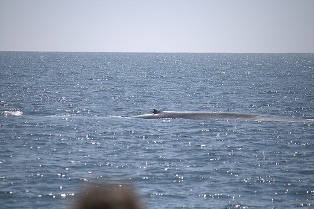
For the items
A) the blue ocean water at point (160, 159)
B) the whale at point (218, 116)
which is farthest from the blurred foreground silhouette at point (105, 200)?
the whale at point (218, 116)

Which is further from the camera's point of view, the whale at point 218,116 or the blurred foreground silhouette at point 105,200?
the whale at point 218,116

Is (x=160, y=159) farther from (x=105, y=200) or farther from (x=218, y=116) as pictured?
(x=105, y=200)

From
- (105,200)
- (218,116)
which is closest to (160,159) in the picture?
(218,116)

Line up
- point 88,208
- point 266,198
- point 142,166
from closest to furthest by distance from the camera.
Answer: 1. point 88,208
2. point 266,198
3. point 142,166

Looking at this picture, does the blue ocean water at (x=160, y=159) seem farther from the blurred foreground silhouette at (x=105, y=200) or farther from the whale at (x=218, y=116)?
the blurred foreground silhouette at (x=105, y=200)

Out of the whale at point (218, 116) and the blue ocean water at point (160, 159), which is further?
the whale at point (218, 116)

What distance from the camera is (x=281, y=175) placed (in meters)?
29.7

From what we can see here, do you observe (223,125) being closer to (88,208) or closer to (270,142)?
(270,142)

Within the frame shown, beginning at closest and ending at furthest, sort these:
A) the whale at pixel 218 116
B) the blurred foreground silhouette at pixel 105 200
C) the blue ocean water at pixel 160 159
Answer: the blurred foreground silhouette at pixel 105 200 → the blue ocean water at pixel 160 159 → the whale at pixel 218 116

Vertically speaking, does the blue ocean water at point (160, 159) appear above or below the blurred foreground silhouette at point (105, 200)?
below

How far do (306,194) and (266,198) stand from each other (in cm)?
245

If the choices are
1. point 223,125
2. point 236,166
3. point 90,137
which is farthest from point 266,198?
point 223,125

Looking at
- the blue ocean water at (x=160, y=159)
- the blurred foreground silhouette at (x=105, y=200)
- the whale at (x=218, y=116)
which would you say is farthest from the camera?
the whale at (x=218, y=116)

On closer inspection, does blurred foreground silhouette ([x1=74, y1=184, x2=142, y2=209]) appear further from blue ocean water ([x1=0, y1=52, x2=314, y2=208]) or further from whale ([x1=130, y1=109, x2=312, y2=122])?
whale ([x1=130, y1=109, x2=312, y2=122])
